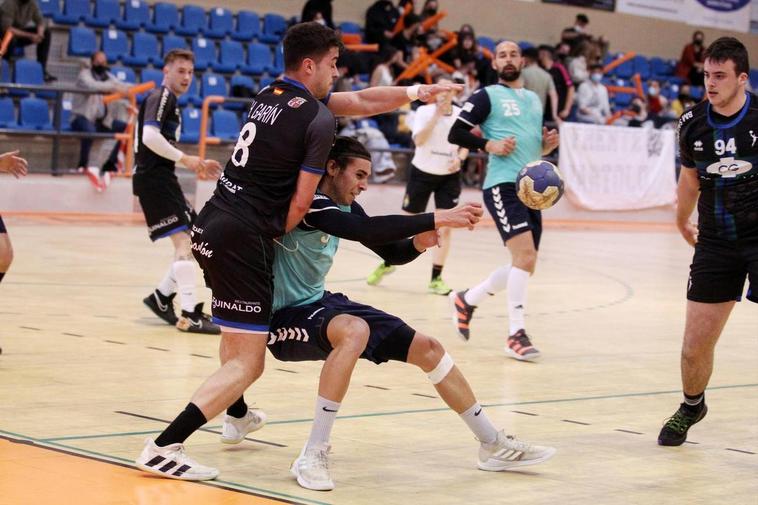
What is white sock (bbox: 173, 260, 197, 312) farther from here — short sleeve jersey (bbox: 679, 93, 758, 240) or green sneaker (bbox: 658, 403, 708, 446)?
short sleeve jersey (bbox: 679, 93, 758, 240)

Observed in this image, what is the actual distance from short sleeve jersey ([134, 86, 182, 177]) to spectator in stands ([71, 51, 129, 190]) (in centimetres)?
849

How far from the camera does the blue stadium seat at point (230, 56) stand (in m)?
21.3

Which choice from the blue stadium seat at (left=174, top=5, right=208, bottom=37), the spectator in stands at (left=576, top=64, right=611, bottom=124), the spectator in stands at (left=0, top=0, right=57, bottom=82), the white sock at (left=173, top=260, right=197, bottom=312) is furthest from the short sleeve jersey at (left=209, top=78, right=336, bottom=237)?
the spectator in stands at (left=576, top=64, right=611, bottom=124)

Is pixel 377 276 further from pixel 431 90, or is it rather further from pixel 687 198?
pixel 431 90

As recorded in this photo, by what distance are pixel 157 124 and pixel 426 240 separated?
414 cm

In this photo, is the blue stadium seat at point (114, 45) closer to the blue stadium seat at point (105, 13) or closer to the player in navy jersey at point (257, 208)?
the blue stadium seat at point (105, 13)

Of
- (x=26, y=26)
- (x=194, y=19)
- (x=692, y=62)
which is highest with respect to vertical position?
(x=692, y=62)

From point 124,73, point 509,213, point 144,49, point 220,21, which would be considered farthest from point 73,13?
point 509,213

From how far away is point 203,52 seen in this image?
21.1 meters

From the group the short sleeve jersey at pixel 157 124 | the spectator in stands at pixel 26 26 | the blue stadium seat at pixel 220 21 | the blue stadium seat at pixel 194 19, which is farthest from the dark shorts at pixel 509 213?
the blue stadium seat at pixel 220 21

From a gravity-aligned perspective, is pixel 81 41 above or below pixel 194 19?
below

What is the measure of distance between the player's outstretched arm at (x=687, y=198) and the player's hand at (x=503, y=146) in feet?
7.54

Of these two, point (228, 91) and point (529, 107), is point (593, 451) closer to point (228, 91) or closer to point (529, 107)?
point (529, 107)

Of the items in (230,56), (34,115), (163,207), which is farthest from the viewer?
(230,56)
